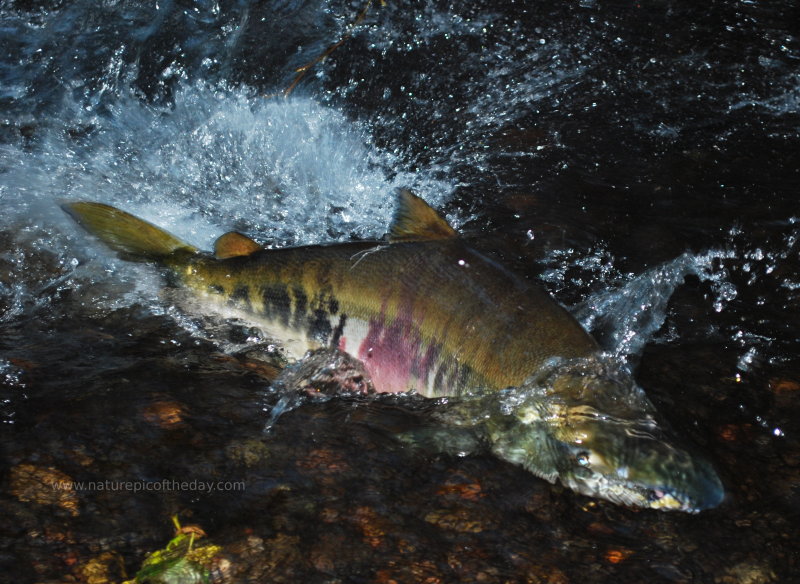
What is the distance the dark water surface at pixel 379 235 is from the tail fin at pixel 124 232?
23cm

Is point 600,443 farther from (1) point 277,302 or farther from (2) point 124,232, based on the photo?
(2) point 124,232

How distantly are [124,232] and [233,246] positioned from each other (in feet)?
1.68

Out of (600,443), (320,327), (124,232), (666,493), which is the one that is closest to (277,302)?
(320,327)

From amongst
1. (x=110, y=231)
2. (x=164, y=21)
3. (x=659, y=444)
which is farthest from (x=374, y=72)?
(x=659, y=444)

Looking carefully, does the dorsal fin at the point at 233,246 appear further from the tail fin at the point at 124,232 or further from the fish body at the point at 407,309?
the tail fin at the point at 124,232

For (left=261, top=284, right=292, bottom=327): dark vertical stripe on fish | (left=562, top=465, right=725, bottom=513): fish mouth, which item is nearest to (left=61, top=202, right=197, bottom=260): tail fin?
(left=261, top=284, right=292, bottom=327): dark vertical stripe on fish

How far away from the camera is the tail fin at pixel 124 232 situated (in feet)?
11.6

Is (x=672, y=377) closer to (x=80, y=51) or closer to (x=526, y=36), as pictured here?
(x=526, y=36)

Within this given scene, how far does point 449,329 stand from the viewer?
298 cm

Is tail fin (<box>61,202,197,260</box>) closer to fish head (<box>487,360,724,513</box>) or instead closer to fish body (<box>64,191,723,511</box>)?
fish body (<box>64,191,723,511</box>)

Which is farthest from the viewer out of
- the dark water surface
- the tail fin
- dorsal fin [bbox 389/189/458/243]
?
the tail fin

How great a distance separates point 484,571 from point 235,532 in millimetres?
752

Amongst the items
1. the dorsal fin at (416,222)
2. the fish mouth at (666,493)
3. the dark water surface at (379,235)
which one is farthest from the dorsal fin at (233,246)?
the fish mouth at (666,493)

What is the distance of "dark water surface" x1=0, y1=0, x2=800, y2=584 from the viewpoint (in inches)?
94.6
